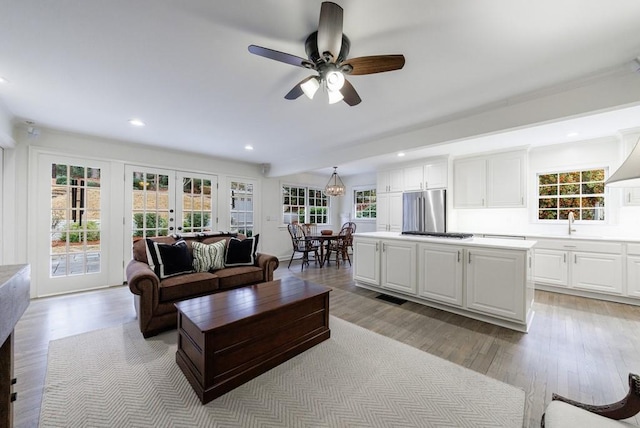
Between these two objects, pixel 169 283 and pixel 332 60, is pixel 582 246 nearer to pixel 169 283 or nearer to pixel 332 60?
pixel 332 60

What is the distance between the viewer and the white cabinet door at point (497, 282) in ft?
8.29

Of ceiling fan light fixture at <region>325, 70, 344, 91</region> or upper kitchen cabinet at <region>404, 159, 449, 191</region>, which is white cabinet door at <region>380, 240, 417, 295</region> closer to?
upper kitchen cabinet at <region>404, 159, 449, 191</region>

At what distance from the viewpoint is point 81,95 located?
100 inches

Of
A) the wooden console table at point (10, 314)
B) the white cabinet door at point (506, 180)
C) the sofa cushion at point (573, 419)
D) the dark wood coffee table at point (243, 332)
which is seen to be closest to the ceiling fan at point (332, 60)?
the wooden console table at point (10, 314)

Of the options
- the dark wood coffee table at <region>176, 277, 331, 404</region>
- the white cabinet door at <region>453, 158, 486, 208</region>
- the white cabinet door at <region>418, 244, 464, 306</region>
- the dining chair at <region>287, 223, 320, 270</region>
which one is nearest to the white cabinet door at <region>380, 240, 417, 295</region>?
the white cabinet door at <region>418, 244, 464, 306</region>

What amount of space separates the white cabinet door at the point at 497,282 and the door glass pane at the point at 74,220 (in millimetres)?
5406

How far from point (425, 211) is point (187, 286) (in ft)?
13.8

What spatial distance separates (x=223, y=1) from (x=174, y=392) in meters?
2.47

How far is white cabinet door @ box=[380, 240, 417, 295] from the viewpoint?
11.0ft

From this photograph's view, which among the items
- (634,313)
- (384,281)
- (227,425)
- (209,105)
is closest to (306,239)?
(384,281)

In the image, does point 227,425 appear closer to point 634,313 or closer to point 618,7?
point 618,7

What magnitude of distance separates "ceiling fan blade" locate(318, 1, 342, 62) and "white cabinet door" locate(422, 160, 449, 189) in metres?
3.88

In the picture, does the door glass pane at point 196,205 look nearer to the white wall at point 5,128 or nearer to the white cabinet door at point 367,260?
the white wall at point 5,128

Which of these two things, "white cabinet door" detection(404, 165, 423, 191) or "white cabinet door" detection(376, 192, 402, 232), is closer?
"white cabinet door" detection(404, 165, 423, 191)
